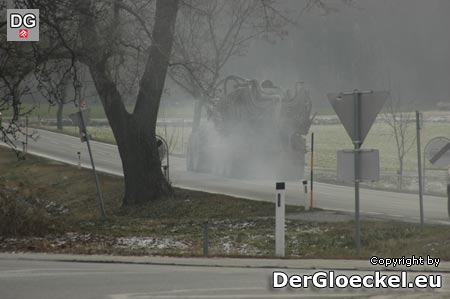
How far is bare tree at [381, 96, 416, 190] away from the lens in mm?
38634

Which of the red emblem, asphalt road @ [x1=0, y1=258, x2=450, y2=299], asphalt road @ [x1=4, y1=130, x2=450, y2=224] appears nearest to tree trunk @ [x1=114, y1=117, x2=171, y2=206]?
asphalt road @ [x1=4, y1=130, x2=450, y2=224]

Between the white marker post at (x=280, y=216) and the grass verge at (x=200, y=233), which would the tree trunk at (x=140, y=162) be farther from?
the white marker post at (x=280, y=216)

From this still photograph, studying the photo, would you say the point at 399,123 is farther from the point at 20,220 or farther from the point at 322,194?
the point at 20,220

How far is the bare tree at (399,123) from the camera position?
3863 cm

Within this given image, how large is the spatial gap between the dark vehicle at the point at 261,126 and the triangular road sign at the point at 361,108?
1914 cm

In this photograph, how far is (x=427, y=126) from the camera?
5741 centimetres

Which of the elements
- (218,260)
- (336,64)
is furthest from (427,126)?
(218,260)

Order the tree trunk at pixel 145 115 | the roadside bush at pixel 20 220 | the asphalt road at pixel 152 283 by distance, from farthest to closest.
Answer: the tree trunk at pixel 145 115 < the roadside bush at pixel 20 220 < the asphalt road at pixel 152 283

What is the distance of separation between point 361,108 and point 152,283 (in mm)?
4760

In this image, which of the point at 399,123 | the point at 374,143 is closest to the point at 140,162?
the point at 399,123

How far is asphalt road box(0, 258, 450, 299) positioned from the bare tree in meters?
23.8

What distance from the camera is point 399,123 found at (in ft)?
142

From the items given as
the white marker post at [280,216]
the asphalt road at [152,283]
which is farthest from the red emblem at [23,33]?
the white marker post at [280,216]

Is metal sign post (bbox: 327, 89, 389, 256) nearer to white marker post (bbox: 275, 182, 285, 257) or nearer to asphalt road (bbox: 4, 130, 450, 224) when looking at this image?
white marker post (bbox: 275, 182, 285, 257)
